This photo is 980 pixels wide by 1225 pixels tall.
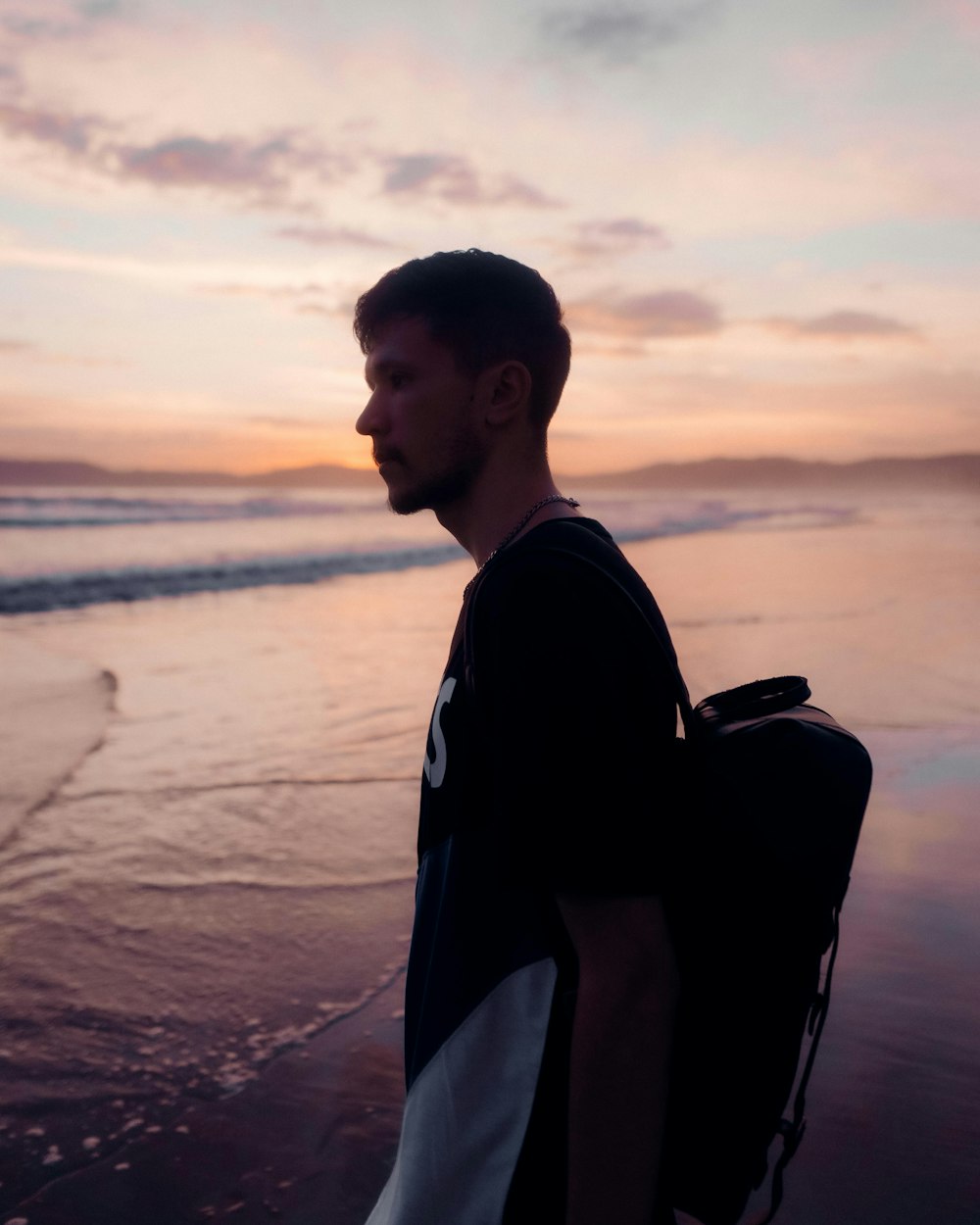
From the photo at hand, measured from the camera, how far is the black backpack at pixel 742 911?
125 cm

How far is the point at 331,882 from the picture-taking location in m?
4.68

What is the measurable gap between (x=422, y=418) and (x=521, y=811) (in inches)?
26.2

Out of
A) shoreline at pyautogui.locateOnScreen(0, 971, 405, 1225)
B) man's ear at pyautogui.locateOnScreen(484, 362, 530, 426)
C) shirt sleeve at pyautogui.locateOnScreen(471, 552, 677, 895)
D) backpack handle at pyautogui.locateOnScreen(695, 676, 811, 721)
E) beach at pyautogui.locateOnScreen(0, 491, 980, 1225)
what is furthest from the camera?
beach at pyautogui.locateOnScreen(0, 491, 980, 1225)

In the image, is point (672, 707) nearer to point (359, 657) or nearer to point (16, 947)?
point (16, 947)

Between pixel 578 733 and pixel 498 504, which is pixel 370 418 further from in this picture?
pixel 578 733

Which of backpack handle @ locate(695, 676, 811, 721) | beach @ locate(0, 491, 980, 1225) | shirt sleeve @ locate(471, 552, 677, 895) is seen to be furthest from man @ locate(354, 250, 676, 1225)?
beach @ locate(0, 491, 980, 1225)

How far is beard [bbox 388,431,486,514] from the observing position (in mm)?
1563

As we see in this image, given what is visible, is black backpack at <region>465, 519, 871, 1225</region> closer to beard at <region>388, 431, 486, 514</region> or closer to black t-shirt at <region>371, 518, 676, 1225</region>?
black t-shirt at <region>371, 518, 676, 1225</region>

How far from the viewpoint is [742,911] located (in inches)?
49.3

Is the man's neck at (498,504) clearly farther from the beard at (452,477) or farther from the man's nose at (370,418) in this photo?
the man's nose at (370,418)

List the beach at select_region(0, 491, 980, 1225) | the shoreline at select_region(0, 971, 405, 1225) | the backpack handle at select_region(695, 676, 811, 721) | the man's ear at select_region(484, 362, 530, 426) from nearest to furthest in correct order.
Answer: the backpack handle at select_region(695, 676, 811, 721), the man's ear at select_region(484, 362, 530, 426), the shoreline at select_region(0, 971, 405, 1225), the beach at select_region(0, 491, 980, 1225)

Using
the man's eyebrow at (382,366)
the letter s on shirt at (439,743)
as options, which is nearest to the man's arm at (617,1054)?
the letter s on shirt at (439,743)

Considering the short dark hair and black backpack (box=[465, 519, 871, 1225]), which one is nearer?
black backpack (box=[465, 519, 871, 1225])

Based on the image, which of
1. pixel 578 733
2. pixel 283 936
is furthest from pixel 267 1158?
pixel 578 733
